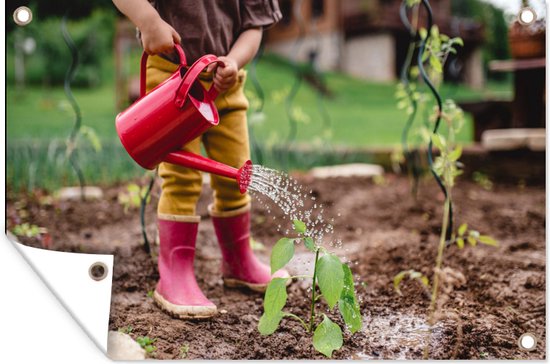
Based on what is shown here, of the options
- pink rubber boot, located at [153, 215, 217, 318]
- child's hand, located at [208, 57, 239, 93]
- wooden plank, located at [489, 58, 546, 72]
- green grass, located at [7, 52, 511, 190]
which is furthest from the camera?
wooden plank, located at [489, 58, 546, 72]

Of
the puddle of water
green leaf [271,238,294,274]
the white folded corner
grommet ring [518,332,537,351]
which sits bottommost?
grommet ring [518,332,537,351]

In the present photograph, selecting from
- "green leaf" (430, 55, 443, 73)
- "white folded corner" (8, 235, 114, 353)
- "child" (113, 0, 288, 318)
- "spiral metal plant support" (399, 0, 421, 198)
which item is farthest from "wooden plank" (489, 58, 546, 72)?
"white folded corner" (8, 235, 114, 353)

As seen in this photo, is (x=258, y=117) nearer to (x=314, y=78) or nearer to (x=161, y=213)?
(x=161, y=213)

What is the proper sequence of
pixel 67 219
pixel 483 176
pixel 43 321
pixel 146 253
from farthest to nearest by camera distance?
pixel 483 176
pixel 67 219
pixel 146 253
pixel 43 321

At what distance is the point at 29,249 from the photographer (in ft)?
4.21

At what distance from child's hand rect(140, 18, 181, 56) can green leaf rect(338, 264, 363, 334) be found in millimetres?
499

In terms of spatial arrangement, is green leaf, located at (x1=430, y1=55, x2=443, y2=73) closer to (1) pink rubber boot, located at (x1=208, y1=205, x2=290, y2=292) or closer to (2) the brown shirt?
(2) the brown shirt

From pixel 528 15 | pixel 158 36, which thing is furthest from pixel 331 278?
pixel 528 15

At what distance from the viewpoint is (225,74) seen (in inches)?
42.7

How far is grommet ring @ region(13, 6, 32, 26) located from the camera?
4.29 ft

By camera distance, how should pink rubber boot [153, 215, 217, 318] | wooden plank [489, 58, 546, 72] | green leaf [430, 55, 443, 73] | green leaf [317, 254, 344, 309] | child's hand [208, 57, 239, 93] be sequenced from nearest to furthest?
green leaf [317, 254, 344, 309]
child's hand [208, 57, 239, 93]
pink rubber boot [153, 215, 217, 318]
green leaf [430, 55, 443, 73]
wooden plank [489, 58, 546, 72]

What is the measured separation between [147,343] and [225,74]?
0.50 meters

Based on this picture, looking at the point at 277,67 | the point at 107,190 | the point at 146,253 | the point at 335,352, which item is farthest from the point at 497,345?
the point at 277,67

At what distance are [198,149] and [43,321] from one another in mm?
454
